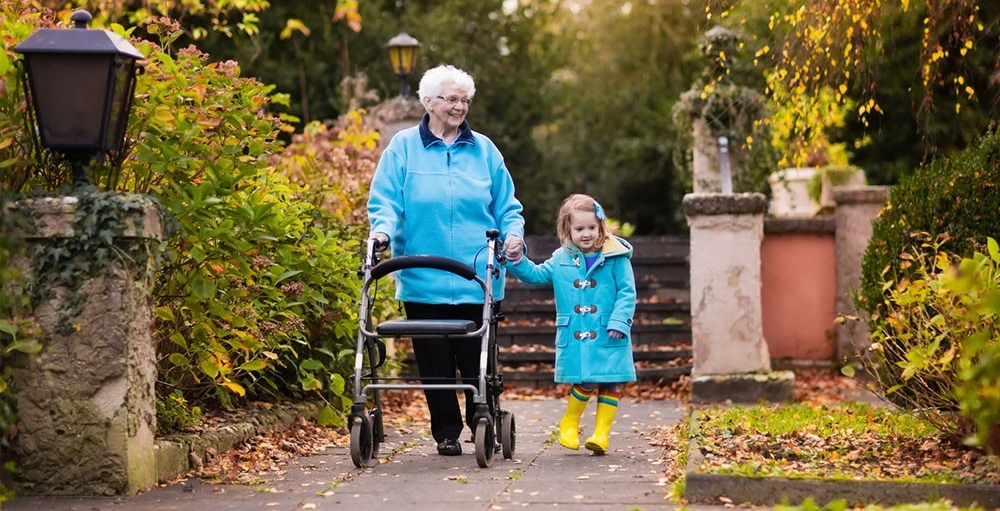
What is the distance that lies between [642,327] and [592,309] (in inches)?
214

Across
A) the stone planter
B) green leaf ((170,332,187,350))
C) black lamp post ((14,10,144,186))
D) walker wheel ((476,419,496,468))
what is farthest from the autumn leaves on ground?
the stone planter

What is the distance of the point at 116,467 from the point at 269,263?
5.93 feet

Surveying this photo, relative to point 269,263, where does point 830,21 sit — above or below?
above

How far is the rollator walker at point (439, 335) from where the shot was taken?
6023 millimetres

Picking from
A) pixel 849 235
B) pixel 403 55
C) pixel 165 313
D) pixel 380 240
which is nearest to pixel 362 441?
pixel 380 240

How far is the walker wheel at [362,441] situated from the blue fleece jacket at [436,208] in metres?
0.72

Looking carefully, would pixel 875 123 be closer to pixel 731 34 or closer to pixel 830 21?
pixel 731 34

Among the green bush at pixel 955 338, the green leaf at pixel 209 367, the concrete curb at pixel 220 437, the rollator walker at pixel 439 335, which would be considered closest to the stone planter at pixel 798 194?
the concrete curb at pixel 220 437

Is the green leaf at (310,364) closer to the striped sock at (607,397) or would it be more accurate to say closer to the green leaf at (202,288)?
the green leaf at (202,288)

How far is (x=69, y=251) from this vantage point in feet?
17.6

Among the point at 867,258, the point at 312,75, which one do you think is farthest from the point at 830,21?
the point at 312,75

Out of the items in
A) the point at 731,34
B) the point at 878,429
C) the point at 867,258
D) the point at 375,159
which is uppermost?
the point at 731,34

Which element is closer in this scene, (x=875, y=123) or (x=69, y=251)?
(x=69, y=251)

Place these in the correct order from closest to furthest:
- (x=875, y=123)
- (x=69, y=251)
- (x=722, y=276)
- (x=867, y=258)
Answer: (x=69, y=251)
(x=867, y=258)
(x=722, y=276)
(x=875, y=123)
